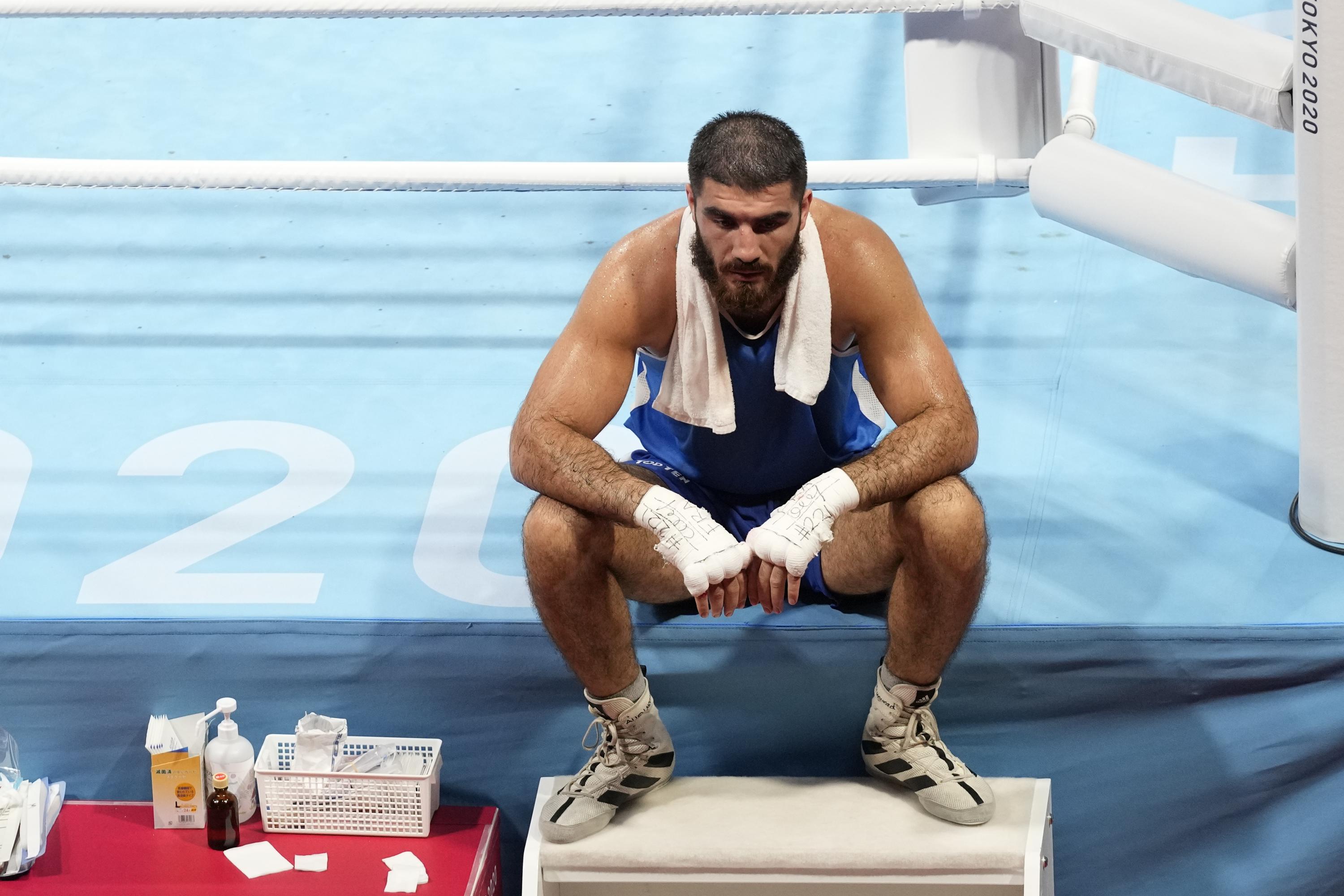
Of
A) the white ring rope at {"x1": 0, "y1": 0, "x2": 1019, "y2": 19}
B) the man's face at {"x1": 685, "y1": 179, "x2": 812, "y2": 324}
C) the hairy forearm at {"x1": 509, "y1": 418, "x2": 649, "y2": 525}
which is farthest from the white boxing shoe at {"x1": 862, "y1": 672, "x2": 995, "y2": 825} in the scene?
the white ring rope at {"x1": 0, "y1": 0, "x2": 1019, "y2": 19}

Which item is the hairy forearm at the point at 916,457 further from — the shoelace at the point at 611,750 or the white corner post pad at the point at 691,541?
the shoelace at the point at 611,750

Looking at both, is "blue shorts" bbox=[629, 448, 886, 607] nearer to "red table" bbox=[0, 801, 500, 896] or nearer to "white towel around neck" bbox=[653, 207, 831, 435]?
"white towel around neck" bbox=[653, 207, 831, 435]

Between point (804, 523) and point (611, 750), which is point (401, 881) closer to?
point (611, 750)

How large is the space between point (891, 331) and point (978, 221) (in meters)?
1.25

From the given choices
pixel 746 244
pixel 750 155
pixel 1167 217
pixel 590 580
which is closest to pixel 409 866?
pixel 590 580

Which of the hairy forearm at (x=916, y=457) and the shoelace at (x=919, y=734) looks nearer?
the hairy forearm at (x=916, y=457)

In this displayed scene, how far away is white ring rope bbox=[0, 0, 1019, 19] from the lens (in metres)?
2.35

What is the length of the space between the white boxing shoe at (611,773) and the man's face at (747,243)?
58 cm

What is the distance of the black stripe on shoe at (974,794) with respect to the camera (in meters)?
2.15

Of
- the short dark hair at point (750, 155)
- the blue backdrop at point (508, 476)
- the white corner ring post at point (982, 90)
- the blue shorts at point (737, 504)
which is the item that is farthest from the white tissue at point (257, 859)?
the white corner ring post at point (982, 90)

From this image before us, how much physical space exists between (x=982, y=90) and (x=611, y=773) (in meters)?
1.30

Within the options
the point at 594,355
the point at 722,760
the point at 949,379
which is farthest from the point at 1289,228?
the point at 722,760

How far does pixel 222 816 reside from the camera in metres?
2.23

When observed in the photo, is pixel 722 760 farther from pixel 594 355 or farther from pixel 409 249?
pixel 409 249
